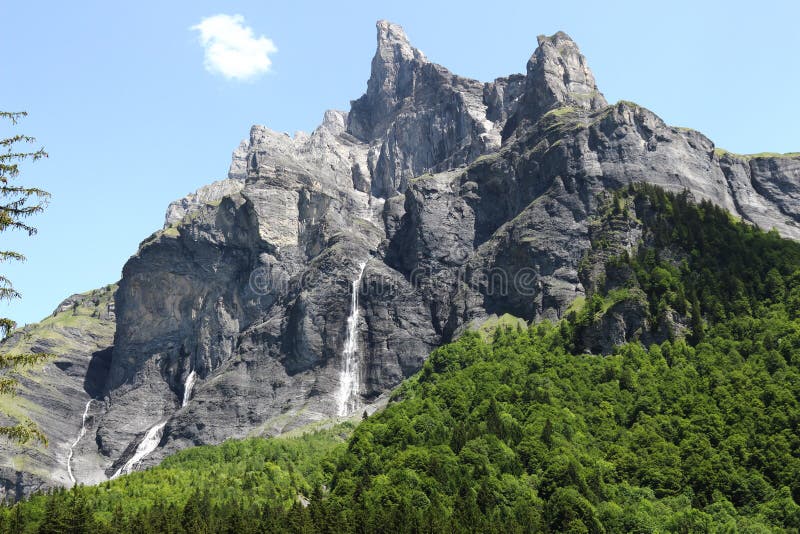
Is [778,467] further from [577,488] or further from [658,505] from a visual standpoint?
[577,488]

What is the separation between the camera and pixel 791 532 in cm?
13288

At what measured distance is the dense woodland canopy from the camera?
13575cm

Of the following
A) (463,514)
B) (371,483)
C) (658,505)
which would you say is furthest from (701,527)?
(371,483)

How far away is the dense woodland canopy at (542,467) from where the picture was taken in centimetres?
13575

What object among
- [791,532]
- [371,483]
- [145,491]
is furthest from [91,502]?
[791,532]

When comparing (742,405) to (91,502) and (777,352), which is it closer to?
(777,352)

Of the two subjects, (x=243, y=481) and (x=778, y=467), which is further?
(x=243, y=481)

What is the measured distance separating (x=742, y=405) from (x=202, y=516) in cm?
9828

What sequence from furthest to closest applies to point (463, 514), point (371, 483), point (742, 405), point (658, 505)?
point (742, 405)
point (371, 483)
point (658, 505)
point (463, 514)

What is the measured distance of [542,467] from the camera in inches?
6029

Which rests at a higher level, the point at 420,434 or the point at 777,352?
the point at 777,352

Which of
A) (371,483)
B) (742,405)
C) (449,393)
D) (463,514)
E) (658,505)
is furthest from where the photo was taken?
(449,393)

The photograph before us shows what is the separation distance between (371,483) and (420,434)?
21.5 m

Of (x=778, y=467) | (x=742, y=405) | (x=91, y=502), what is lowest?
(x=91, y=502)
